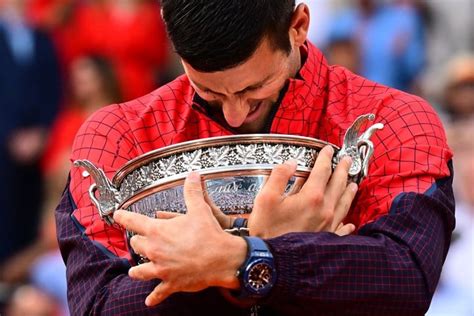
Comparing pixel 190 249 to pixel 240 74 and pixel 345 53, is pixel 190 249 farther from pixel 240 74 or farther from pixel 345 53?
pixel 345 53

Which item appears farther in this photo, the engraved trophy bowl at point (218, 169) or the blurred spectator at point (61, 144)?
the blurred spectator at point (61, 144)

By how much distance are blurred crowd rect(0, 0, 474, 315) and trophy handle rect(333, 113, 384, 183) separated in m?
4.16

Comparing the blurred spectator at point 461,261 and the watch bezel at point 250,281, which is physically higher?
the watch bezel at point 250,281

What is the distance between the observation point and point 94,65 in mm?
7605

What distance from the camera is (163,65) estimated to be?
822 cm

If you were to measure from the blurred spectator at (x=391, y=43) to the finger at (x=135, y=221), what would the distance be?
4.96 meters

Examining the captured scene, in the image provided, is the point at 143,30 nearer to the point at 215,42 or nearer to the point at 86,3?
the point at 86,3

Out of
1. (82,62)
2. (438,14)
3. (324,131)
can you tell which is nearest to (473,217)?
(438,14)

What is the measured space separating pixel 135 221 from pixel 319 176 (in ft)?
1.33

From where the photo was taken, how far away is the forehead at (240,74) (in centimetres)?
289

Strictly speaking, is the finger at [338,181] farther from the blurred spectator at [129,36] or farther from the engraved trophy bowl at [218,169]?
the blurred spectator at [129,36]

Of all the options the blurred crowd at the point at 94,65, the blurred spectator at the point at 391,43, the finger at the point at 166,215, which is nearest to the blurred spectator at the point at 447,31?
the blurred crowd at the point at 94,65

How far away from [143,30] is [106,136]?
5.02m

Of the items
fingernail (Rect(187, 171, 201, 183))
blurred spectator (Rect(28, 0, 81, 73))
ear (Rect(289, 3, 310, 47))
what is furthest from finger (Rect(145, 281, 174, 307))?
blurred spectator (Rect(28, 0, 81, 73))
